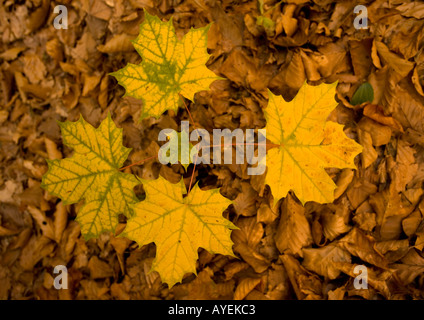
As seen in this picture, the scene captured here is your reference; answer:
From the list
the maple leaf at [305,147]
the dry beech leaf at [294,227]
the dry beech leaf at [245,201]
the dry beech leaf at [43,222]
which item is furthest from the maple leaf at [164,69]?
the dry beech leaf at [43,222]

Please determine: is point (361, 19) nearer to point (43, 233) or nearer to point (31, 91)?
point (31, 91)

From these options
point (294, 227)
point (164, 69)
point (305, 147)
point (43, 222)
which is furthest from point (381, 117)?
point (43, 222)

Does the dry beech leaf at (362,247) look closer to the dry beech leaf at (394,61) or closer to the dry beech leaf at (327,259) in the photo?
the dry beech leaf at (327,259)

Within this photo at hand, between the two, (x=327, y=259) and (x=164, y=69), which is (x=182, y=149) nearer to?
(x=164, y=69)

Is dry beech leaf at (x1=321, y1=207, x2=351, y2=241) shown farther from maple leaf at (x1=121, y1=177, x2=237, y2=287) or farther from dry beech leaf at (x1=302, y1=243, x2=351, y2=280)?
maple leaf at (x1=121, y1=177, x2=237, y2=287)

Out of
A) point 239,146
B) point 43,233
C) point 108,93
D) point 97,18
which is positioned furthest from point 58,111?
point 239,146

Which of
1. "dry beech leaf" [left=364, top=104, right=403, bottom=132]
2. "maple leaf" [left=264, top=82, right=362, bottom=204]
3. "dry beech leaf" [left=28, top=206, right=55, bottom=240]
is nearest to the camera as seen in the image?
"maple leaf" [left=264, top=82, right=362, bottom=204]

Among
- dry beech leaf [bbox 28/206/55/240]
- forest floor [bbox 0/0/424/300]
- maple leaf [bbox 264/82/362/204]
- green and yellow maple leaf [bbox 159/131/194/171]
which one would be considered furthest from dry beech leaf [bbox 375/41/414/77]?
dry beech leaf [bbox 28/206/55/240]
